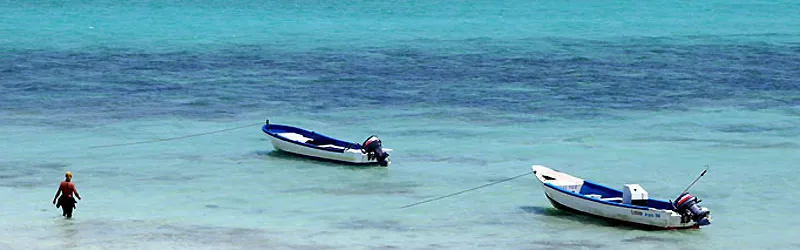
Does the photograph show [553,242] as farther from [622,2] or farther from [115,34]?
[622,2]

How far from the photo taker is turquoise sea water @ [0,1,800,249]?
39000 millimetres

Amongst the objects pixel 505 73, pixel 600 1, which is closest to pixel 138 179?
pixel 505 73

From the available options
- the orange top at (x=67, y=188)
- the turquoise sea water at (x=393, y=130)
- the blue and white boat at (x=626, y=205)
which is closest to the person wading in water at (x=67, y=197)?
the orange top at (x=67, y=188)

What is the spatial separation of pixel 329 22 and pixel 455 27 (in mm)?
→ 11732

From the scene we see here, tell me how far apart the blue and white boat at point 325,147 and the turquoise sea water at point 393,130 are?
0.49m

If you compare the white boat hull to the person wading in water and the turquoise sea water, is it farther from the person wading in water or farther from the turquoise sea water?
the person wading in water

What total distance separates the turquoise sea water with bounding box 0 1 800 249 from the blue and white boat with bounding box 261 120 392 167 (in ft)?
1.59

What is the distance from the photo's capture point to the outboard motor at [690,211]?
38156mm

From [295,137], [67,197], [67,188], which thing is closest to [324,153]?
[295,137]

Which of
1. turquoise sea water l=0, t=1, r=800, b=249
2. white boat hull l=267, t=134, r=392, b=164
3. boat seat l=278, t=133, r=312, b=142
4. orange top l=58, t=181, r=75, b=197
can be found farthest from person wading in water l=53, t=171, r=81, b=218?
boat seat l=278, t=133, r=312, b=142

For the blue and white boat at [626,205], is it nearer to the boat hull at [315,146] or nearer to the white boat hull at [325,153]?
the white boat hull at [325,153]

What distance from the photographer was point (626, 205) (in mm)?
38875

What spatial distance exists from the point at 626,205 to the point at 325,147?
1369 cm

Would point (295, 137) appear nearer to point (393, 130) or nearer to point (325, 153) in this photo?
point (325, 153)
